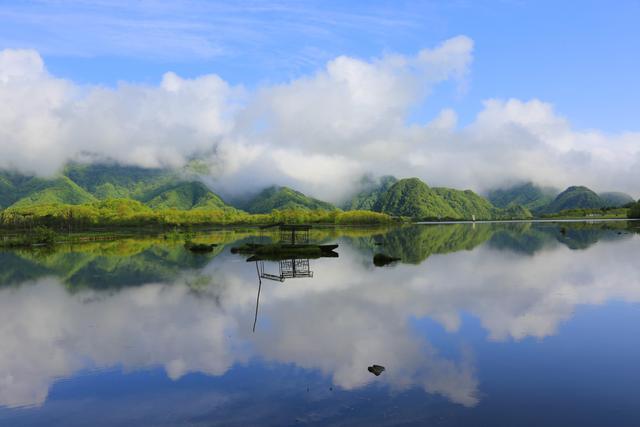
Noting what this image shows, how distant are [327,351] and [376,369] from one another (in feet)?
16.1

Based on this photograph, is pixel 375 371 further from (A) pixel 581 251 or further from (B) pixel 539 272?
(A) pixel 581 251

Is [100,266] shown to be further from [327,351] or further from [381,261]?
[327,351]

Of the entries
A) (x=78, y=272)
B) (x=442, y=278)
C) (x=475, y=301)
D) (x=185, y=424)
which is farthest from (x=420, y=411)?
(x=78, y=272)

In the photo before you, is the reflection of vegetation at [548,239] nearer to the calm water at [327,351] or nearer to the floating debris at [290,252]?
the floating debris at [290,252]

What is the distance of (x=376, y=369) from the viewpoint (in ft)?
78.6

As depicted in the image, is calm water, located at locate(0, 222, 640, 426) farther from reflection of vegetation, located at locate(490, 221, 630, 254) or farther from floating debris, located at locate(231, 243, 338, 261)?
reflection of vegetation, located at locate(490, 221, 630, 254)

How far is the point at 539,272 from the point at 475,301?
23725 mm

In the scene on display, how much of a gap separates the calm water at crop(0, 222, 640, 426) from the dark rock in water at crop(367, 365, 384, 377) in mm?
414

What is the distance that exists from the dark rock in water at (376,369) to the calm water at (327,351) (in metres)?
0.41

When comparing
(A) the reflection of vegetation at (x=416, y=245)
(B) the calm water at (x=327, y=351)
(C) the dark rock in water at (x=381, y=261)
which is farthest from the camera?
(A) the reflection of vegetation at (x=416, y=245)

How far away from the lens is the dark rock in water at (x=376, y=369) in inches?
934

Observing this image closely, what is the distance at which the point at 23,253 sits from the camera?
10238cm

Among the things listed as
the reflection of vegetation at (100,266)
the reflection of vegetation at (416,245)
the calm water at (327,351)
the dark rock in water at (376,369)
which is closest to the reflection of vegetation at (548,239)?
the reflection of vegetation at (416,245)

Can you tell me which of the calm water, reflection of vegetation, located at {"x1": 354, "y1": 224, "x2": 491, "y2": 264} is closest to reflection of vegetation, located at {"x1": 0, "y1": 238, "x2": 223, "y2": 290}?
the calm water
